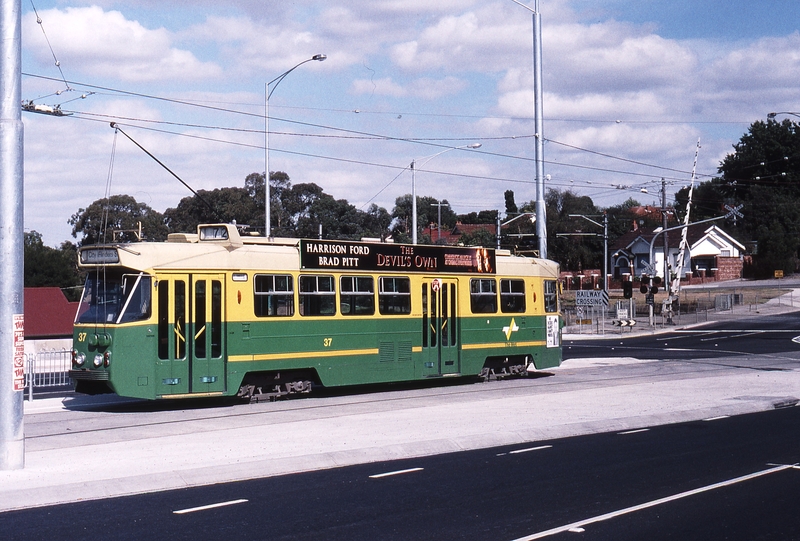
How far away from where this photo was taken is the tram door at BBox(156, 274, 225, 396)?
1681 cm

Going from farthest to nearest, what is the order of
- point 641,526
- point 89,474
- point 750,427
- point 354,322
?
point 354,322, point 750,427, point 89,474, point 641,526

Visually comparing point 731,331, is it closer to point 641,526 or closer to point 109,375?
point 109,375

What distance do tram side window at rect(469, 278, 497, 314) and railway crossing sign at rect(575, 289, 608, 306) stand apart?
2831cm

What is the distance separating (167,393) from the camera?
1680cm

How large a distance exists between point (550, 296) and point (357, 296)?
7.06m

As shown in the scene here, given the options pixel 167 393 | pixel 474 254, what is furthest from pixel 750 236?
pixel 167 393

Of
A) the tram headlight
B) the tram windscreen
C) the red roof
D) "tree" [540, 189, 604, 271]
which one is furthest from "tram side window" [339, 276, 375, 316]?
"tree" [540, 189, 604, 271]

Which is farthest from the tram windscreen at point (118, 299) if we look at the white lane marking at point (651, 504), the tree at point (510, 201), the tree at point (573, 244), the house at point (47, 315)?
the tree at point (510, 201)

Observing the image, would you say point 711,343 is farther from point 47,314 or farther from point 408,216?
point 408,216

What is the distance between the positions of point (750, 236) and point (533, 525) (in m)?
108

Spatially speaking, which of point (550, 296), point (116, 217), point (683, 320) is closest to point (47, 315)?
point (116, 217)

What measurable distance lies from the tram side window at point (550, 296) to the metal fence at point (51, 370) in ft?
42.8

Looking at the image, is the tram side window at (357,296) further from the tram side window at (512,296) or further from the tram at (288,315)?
the tram side window at (512,296)

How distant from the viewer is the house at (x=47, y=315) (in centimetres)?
3822
